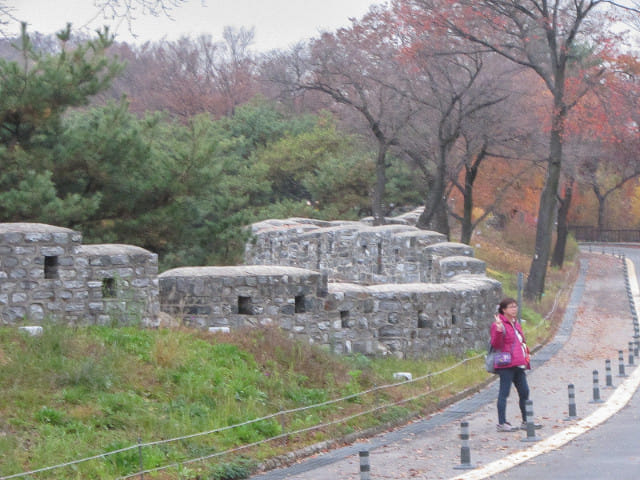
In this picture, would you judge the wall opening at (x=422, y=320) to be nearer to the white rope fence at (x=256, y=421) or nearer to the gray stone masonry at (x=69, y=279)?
the white rope fence at (x=256, y=421)

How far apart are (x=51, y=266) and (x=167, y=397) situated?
8.00ft

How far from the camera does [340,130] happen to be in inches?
1955

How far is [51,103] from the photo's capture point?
18547 mm

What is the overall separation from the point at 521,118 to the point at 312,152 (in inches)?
457

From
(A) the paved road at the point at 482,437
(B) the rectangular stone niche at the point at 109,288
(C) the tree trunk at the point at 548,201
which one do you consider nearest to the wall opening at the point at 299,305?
(A) the paved road at the point at 482,437

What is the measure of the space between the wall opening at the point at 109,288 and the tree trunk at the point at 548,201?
20.5 meters

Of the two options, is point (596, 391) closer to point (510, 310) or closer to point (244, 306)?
point (510, 310)

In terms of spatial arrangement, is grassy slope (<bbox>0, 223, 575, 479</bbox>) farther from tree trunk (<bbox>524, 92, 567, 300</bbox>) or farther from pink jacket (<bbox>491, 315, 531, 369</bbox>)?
tree trunk (<bbox>524, 92, 567, 300</bbox>)

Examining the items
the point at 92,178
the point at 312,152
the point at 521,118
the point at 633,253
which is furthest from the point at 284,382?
the point at 633,253

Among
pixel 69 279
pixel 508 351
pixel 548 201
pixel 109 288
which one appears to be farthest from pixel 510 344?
pixel 548 201

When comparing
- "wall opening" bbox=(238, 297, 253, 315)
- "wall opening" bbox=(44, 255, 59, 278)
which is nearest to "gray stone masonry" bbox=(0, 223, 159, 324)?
"wall opening" bbox=(44, 255, 59, 278)

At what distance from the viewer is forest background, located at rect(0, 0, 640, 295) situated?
61.5ft

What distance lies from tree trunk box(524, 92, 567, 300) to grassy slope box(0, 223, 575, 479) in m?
18.2

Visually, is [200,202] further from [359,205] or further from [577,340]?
[359,205]
